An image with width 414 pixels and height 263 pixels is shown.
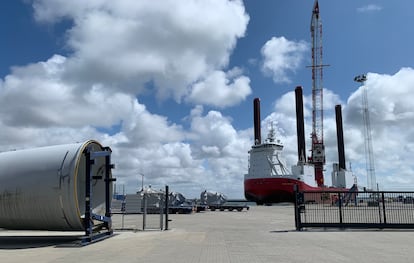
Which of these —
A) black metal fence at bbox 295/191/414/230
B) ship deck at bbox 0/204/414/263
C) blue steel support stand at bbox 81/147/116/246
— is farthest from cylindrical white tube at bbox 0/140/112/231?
black metal fence at bbox 295/191/414/230

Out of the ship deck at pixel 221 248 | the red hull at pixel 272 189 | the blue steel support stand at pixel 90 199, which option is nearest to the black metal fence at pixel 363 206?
the ship deck at pixel 221 248

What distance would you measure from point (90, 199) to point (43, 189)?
161cm

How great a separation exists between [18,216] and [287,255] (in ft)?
31.0

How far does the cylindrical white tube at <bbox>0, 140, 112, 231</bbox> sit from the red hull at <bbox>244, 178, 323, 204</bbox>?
6543cm

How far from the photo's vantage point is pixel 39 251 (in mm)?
12297

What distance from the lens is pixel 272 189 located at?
78062 mm

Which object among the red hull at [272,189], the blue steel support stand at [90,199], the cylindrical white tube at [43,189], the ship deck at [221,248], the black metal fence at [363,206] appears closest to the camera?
the ship deck at [221,248]

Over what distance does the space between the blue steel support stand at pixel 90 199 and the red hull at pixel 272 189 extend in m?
63.6

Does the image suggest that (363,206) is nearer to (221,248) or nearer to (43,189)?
(221,248)

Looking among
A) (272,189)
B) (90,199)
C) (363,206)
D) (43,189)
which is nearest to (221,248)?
(90,199)

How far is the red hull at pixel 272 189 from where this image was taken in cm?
7738

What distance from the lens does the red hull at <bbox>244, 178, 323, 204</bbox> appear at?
7738cm

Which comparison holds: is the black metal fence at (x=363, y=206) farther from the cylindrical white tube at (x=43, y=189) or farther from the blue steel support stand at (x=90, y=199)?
the cylindrical white tube at (x=43, y=189)

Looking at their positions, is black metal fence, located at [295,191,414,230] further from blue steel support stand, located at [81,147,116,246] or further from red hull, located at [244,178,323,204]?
red hull, located at [244,178,323,204]
